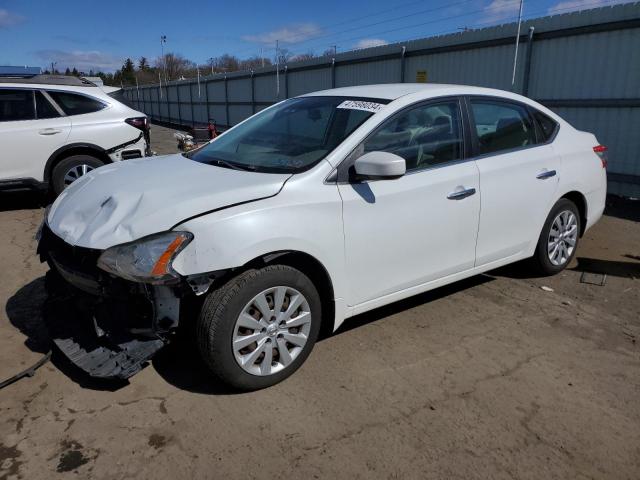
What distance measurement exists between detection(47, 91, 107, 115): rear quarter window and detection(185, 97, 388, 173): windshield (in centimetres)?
422

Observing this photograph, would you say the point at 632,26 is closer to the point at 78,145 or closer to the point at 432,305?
the point at 432,305

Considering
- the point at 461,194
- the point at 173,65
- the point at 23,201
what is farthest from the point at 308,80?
the point at 173,65

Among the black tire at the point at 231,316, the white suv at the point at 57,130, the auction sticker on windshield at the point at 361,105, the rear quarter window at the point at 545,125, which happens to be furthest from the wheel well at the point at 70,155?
the rear quarter window at the point at 545,125

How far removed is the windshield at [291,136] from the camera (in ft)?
10.8

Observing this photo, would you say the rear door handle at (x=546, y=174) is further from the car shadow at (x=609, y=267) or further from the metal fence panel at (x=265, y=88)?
the metal fence panel at (x=265, y=88)

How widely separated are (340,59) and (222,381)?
44.4ft

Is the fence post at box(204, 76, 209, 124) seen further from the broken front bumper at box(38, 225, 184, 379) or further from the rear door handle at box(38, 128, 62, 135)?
the broken front bumper at box(38, 225, 184, 379)

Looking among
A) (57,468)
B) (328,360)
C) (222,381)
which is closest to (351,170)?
(328,360)

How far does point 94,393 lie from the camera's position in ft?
9.70

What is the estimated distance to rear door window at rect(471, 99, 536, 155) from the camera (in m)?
3.92

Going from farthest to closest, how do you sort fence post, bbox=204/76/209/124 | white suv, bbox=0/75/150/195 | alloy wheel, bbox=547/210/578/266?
fence post, bbox=204/76/209/124, white suv, bbox=0/75/150/195, alloy wheel, bbox=547/210/578/266

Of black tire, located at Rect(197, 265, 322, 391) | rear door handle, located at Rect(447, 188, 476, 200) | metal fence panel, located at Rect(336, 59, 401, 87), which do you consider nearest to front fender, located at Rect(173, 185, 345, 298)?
black tire, located at Rect(197, 265, 322, 391)

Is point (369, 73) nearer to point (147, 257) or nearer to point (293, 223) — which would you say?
point (293, 223)

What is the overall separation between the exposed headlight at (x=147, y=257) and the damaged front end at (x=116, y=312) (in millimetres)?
33
